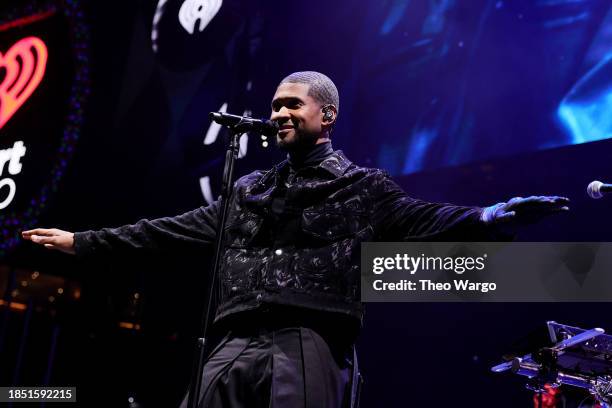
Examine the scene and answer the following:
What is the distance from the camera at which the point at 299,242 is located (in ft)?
6.09

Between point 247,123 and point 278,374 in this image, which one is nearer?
point 278,374

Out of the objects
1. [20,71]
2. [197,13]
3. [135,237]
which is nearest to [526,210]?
[135,237]

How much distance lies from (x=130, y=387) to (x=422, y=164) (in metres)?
2.79

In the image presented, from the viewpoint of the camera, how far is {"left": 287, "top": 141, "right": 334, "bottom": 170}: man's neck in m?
2.04

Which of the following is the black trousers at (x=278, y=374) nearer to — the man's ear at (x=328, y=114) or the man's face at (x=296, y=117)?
the man's face at (x=296, y=117)

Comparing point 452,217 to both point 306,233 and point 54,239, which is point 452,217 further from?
point 54,239

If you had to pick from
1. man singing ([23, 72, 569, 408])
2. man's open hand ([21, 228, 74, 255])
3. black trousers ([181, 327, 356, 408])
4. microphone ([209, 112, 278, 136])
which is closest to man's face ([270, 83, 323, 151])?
man singing ([23, 72, 569, 408])

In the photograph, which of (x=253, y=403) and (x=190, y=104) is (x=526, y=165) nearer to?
(x=253, y=403)

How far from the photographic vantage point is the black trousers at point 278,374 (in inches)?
65.9

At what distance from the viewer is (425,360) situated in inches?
146

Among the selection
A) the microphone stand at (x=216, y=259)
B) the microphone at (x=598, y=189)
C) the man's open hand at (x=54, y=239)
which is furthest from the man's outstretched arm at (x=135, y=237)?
the microphone at (x=598, y=189)

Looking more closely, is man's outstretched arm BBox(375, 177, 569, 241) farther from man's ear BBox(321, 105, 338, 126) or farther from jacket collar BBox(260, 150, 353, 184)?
man's ear BBox(321, 105, 338, 126)

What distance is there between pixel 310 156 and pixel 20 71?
449cm

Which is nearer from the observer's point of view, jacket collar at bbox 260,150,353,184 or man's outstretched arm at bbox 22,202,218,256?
jacket collar at bbox 260,150,353,184
